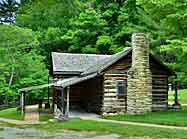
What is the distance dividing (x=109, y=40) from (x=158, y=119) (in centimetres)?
2790

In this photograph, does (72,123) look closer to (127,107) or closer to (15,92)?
(127,107)

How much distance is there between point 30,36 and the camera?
1810 inches

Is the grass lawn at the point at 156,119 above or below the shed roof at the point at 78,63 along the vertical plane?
below

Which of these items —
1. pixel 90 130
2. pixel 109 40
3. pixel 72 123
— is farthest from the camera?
pixel 109 40

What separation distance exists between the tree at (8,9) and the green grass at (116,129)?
3808 cm

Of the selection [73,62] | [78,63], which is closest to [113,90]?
[78,63]

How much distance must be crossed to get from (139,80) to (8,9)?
36.7 m

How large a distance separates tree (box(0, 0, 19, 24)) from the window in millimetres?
33679

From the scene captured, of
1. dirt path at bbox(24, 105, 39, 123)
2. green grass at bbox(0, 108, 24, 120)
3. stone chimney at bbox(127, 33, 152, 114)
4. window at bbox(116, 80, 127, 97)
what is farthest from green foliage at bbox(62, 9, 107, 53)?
stone chimney at bbox(127, 33, 152, 114)

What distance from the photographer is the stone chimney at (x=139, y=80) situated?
3070 centimetres

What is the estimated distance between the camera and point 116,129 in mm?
22688

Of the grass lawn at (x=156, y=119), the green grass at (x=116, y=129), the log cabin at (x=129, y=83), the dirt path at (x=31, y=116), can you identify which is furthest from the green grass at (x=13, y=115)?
the grass lawn at (x=156, y=119)

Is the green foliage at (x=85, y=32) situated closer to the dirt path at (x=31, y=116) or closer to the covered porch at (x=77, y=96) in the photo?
the dirt path at (x=31, y=116)

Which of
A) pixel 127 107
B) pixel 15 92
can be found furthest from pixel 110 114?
pixel 15 92
